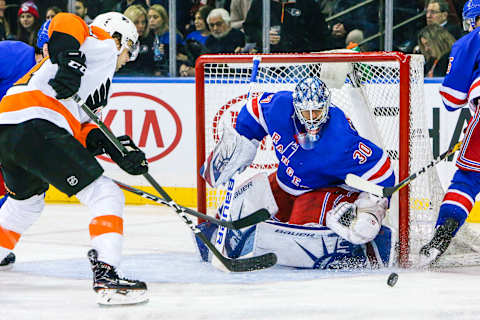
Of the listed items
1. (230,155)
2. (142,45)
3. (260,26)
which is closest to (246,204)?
(230,155)

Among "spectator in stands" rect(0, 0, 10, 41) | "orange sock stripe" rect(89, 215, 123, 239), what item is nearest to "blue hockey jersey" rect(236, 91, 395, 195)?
"orange sock stripe" rect(89, 215, 123, 239)

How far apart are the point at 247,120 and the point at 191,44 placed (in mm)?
2403

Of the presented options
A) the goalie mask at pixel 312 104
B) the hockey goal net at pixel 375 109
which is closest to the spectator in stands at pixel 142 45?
the hockey goal net at pixel 375 109

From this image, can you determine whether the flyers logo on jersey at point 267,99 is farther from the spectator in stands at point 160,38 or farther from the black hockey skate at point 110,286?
the spectator in stands at point 160,38

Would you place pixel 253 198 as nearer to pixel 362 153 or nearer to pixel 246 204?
pixel 246 204

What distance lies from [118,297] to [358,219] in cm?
107

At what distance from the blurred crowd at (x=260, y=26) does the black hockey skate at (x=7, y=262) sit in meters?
2.53

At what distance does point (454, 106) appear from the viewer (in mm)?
3924

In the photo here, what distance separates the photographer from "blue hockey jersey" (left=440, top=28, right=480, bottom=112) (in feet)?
12.4

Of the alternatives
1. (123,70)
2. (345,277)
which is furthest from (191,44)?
(345,277)

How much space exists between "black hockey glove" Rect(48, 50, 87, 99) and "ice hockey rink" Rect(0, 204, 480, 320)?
27.0 inches

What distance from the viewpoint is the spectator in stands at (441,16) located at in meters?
5.55

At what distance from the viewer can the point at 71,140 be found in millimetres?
3123

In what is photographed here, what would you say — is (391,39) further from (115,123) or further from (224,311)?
(224,311)
